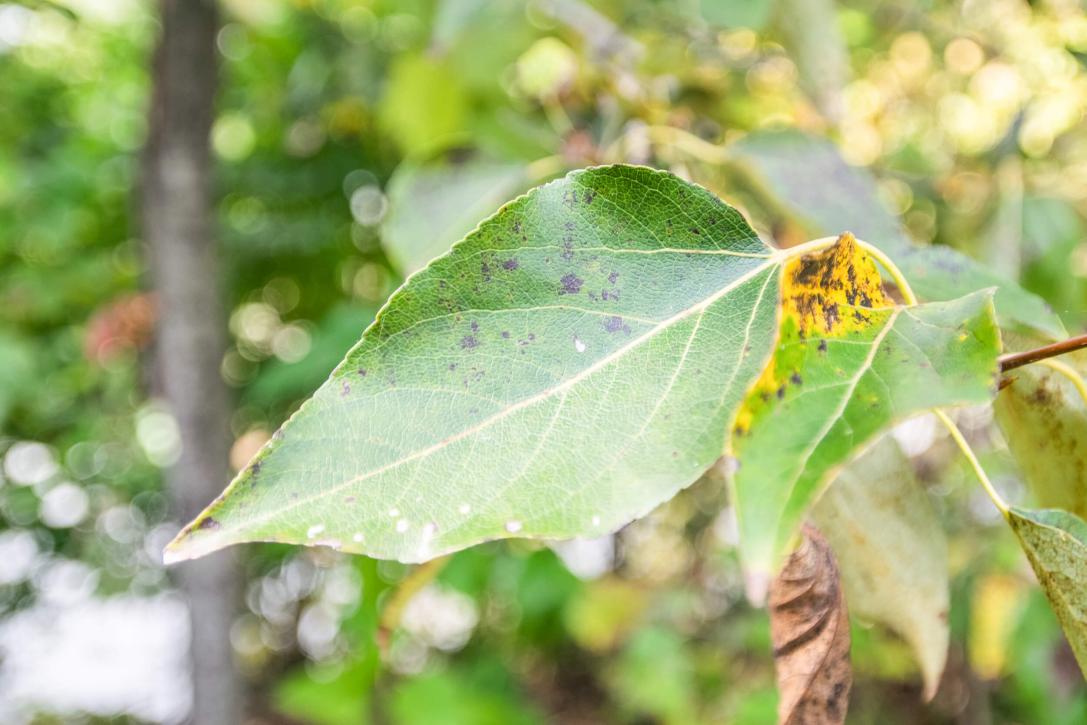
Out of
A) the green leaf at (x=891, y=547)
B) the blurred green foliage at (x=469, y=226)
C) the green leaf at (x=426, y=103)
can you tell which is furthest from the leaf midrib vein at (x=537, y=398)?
the green leaf at (x=426, y=103)

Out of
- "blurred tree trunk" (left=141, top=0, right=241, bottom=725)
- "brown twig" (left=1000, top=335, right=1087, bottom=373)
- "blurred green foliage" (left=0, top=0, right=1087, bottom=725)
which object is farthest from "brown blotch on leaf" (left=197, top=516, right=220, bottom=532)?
"blurred tree trunk" (left=141, top=0, right=241, bottom=725)

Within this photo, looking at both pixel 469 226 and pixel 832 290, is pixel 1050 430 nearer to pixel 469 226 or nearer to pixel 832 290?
pixel 832 290

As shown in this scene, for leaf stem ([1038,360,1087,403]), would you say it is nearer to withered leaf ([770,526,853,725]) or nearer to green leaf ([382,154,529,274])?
withered leaf ([770,526,853,725])

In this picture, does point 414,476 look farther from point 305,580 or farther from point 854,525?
point 305,580

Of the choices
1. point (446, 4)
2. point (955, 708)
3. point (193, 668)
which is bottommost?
point (193, 668)

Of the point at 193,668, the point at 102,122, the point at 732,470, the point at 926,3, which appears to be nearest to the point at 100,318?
the point at 193,668

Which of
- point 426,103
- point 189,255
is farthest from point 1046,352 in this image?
point 189,255

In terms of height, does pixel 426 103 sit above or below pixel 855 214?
below

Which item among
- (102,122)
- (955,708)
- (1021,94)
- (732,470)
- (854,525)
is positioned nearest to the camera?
(732,470)
